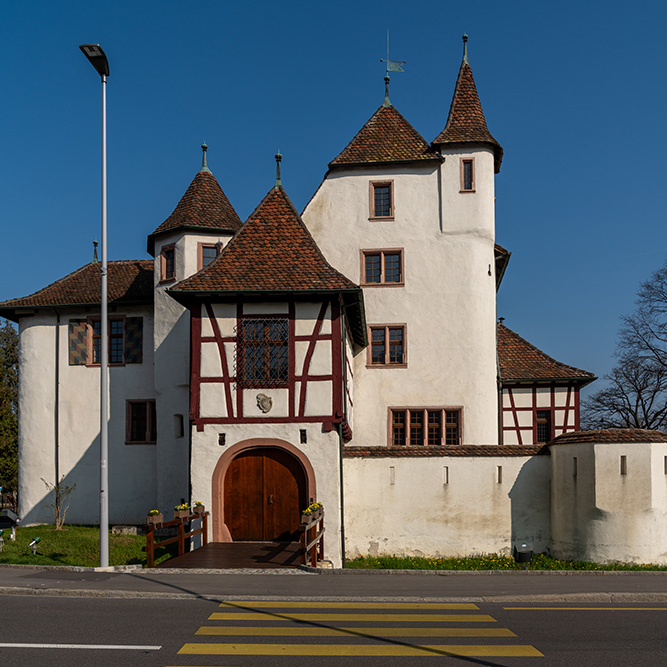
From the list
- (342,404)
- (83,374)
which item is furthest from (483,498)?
(83,374)

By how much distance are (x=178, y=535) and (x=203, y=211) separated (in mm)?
12530

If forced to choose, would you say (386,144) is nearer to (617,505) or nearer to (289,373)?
(289,373)

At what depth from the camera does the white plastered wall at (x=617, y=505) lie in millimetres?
19750

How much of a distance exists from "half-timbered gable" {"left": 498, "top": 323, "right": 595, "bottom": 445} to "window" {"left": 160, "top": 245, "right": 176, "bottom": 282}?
545 inches

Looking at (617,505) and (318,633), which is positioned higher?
(318,633)

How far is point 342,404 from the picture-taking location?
2095 cm

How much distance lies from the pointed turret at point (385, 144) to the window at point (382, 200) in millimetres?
809

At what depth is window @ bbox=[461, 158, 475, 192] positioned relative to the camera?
27.5 metres

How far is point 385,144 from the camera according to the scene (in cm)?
2800

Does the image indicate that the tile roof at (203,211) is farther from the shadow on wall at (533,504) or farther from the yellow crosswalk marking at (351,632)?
the yellow crosswalk marking at (351,632)

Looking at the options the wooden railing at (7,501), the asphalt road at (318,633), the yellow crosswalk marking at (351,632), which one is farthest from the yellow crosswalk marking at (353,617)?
the wooden railing at (7,501)

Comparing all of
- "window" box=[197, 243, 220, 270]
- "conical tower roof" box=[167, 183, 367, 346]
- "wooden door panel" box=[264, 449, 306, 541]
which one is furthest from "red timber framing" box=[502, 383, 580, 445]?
"wooden door panel" box=[264, 449, 306, 541]

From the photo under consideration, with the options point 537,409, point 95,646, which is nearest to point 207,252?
point 537,409

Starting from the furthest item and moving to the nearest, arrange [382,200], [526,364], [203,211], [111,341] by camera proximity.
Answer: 1. [526,364]
2. [111,341]
3. [203,211]
4. [382,200]
